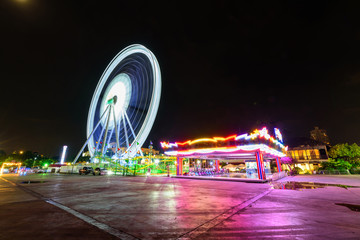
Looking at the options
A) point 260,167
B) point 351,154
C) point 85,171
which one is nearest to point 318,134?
point 351,154

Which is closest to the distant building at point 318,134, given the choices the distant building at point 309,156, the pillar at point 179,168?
the distant building at point 309,156

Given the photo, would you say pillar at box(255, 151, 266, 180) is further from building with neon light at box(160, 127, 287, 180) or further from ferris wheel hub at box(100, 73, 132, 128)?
ferris wheel hub at box(100, 73, 132, 128)

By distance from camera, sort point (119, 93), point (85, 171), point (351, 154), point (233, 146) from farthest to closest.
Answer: point (119, 93)
point (351, 154)
point (85, 171)
point (233, 146)

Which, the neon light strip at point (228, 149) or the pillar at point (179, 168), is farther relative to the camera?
the pillar at point (179, 168)

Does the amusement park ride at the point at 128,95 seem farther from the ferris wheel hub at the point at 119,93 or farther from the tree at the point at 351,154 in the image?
the tree at the point at 351,154

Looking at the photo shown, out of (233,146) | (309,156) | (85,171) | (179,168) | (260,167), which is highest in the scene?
(309,156)

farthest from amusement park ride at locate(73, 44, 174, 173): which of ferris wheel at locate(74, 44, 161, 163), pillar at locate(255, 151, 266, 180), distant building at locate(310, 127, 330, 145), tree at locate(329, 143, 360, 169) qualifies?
distant building at locate(310, 127, 330, 145)

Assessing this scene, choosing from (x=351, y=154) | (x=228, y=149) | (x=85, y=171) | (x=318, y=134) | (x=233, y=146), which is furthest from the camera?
(x=318, y=134)

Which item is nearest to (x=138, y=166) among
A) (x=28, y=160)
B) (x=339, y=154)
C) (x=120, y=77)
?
(x=120, y=77)

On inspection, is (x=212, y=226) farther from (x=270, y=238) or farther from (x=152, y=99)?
(x=152, y=99)

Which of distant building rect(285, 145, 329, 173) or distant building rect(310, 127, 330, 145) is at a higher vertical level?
distant building rect(310, 127, 330, 145)

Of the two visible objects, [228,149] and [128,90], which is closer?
[228,149]

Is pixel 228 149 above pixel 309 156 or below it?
below

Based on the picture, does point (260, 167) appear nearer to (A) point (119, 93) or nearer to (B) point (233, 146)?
(B) point (233, 146)
